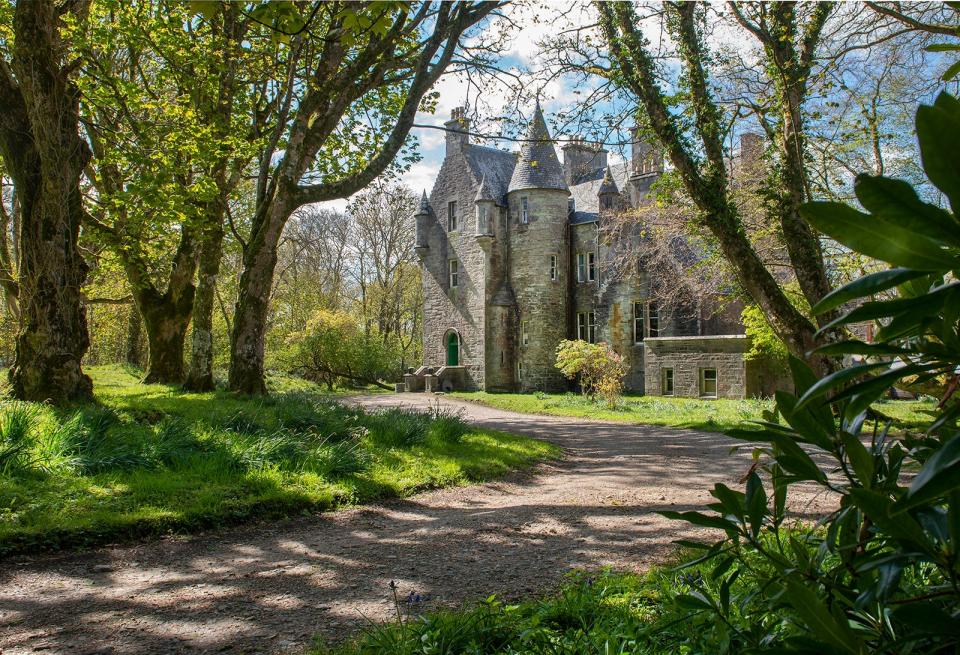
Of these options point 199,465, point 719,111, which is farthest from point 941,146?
point 719,111

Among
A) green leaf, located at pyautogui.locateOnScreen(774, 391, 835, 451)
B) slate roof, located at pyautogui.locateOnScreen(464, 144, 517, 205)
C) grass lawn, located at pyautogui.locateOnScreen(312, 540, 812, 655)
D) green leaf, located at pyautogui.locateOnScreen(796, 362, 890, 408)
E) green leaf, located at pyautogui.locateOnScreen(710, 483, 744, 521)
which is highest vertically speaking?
slate roof, located at pyautogui.locateOnScreen(464, 144, 517, 205)

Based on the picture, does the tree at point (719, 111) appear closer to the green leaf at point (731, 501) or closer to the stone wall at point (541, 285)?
the green leaf at point (731, 501)

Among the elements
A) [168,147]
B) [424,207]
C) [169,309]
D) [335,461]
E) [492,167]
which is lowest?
[335,461]

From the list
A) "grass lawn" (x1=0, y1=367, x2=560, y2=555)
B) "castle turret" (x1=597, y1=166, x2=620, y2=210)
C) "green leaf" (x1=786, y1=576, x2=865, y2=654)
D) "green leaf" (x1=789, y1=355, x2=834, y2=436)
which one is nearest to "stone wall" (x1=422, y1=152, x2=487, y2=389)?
"castle turret" (x1=597, y1=166, x2=620, y2=210)

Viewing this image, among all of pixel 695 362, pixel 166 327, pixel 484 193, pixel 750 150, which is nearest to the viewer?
pixel 166 327

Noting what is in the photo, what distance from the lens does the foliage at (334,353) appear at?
3275cm

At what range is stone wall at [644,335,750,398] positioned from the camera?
22.3 m

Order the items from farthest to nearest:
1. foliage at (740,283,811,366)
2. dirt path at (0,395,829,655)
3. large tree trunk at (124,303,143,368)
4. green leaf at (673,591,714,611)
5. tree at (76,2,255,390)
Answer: large tree trunk at (124,303,143,368), foliage at (740,283,811,366), tree at (76,2,255,390), dirt path at (0,395,829,655), green leaf at (673,591,714,611)

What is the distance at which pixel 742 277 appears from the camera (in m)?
10.3

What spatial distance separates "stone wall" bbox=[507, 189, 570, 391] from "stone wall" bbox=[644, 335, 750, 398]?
5793 mm

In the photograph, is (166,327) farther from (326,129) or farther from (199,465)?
(199,465)

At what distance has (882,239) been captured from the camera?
0.66 m

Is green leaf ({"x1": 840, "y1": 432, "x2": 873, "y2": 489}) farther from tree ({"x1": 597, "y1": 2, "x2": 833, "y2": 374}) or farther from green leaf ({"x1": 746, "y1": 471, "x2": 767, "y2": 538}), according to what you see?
tree ({"x1": 597, "y1": 2, "x2": 833, "y2": 374})

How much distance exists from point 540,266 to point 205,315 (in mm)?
18283
